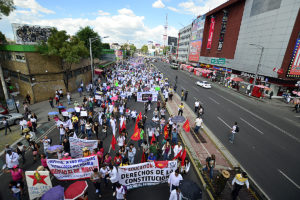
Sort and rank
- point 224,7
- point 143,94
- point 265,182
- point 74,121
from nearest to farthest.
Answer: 1. point 265,182
2. point 74,121
3. point 143,94
4. point 224,7

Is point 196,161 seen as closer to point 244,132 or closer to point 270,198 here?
point 270,198

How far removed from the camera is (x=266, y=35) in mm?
30641

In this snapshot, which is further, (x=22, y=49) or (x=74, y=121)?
(x=22, y=49)

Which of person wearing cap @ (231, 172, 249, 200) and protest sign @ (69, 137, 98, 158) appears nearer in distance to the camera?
person wearing cap @ (231, 172, 249, 200)

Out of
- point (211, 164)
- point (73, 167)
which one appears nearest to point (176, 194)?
point (211, 164)

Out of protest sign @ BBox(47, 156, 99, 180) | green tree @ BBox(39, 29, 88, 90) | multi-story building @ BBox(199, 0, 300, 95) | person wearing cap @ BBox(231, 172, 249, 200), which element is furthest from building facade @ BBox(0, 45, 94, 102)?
multi-story building @ BBox(199, 0, 300, 95)

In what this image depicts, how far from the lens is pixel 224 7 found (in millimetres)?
45938

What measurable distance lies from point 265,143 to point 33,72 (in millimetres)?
27523

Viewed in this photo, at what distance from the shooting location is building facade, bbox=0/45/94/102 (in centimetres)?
1983

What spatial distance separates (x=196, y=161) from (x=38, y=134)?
1290cm

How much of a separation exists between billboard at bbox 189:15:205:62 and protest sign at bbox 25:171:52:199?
217 ft

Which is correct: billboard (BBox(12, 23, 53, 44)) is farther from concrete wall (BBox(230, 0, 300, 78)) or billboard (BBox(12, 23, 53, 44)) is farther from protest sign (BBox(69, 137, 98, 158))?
concrete wall (BBox(230, 0, 300, 78))


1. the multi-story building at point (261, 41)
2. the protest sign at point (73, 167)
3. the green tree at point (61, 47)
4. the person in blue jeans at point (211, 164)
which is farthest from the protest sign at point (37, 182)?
the multi-story building at point (261, 41)

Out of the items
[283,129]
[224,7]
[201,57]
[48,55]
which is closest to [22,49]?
[48,55]
